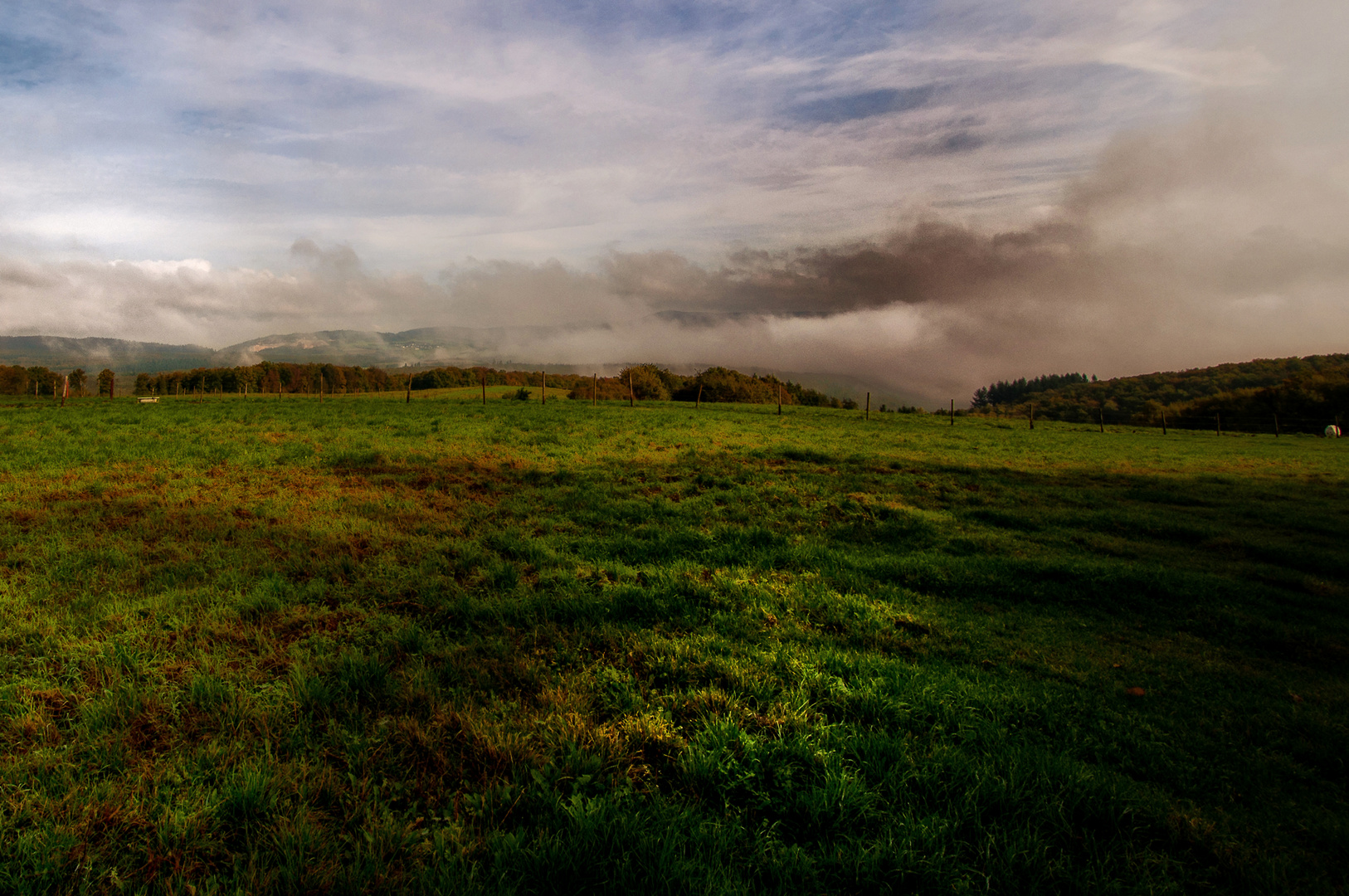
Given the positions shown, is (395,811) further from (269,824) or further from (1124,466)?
(1124,466)

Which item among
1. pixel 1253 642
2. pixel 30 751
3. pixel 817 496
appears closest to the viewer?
pixel 30 751

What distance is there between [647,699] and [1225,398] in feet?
463

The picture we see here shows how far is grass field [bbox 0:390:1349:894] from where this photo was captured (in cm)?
303

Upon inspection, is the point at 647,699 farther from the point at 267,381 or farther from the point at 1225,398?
the point at 1225,398

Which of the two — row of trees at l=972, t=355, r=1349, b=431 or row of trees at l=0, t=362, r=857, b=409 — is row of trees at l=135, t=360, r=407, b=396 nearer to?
row of trees at l=0, t=362, r=857, b=409

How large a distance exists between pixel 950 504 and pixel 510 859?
12511 millimetres

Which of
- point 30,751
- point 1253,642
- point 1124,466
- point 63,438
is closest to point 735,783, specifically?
point 30,751

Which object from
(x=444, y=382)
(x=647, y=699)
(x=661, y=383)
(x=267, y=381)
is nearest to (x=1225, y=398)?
(x=661, y=383)

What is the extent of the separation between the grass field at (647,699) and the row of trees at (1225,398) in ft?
183

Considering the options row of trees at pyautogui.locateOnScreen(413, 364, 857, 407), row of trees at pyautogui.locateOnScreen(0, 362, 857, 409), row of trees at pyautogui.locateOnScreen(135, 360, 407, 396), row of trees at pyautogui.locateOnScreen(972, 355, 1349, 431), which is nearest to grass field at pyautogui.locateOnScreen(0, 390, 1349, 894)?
row of trees at pyautogui.locateOnScreen(972, 355, 1349, 431)

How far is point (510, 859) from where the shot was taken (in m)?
2.92

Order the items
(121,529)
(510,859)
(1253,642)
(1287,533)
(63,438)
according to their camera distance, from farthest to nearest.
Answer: (63,438) → (1287,533) → (121,529) → (1253,642) → (510,859)

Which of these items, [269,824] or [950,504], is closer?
[269,824]

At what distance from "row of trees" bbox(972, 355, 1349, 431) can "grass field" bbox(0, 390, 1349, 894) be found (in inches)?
2199
